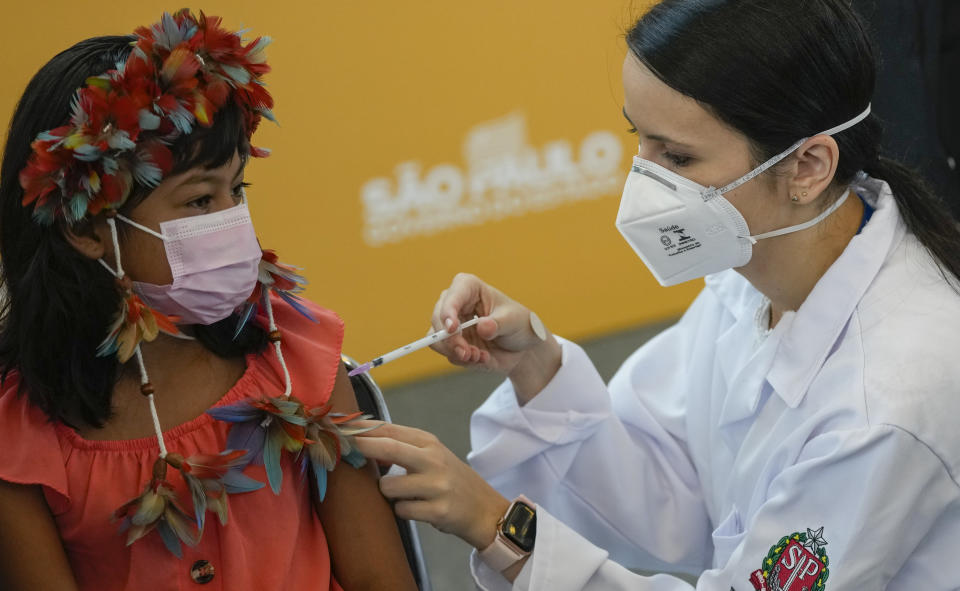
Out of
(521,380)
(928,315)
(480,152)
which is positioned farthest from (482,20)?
(928,315)

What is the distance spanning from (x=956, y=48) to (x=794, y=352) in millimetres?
1106

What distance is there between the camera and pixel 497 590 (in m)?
1.58

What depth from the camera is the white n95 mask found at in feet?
5.27

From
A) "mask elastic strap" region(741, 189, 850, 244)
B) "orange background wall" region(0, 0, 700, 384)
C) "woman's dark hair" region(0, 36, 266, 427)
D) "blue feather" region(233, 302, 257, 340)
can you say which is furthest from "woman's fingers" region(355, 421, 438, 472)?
"orange background wall" region(0, 0, 700, 384)

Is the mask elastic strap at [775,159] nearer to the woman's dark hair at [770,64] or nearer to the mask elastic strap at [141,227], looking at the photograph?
the woman's dark hair at [770,64]

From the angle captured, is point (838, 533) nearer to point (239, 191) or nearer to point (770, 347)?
point (770, 347)

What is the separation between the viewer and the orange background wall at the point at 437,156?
316 centimetres

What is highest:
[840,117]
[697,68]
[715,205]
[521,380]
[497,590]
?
[697,68]

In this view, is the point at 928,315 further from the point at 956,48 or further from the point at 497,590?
the point at 956,48

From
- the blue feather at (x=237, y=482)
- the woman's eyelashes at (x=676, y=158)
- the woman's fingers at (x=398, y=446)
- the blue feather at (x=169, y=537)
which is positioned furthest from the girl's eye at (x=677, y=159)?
the blue feather at (x=169, y=537)

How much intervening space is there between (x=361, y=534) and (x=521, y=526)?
229 mm

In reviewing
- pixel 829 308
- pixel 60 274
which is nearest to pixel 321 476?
pixel 60 274

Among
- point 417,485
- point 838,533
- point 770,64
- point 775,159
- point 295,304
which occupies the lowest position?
point 838,533

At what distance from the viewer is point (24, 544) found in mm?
1296
